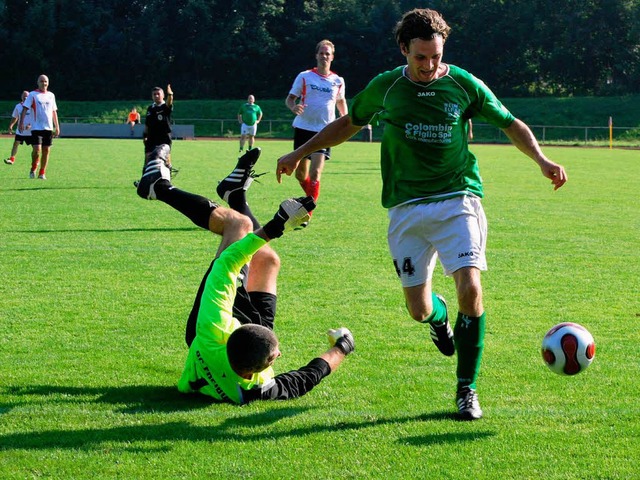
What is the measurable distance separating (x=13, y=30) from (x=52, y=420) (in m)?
70.5

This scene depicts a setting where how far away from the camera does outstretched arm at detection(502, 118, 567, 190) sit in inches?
201

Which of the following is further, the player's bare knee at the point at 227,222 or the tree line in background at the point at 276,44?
the tree line in background at the point at 276,44

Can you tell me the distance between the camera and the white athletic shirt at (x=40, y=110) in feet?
63.1

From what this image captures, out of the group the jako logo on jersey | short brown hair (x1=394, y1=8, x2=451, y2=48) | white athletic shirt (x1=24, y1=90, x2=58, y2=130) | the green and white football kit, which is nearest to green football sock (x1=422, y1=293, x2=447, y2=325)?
the green and white football kit

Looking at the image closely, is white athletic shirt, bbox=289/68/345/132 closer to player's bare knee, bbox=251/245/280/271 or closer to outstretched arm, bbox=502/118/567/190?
player's bare knee, bbox=251/245/280/271

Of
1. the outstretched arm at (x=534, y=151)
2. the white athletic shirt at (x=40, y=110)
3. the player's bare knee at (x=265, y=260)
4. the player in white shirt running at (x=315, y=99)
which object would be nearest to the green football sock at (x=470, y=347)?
the outstretched arm at (x=534, y=151)

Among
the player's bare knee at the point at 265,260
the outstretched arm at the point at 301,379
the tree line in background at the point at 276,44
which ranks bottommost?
the outstretched arm at the point at 301,379

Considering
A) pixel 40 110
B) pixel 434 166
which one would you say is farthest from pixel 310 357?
pixel 40 110

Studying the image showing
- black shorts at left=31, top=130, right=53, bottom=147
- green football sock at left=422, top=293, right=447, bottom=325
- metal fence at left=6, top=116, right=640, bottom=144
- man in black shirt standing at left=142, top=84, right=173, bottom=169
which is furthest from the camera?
metal fence at left=6, top=116, right=640, bottom=144

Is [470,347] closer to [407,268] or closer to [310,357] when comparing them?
[407,268]

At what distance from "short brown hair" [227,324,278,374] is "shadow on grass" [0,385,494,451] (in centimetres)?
29

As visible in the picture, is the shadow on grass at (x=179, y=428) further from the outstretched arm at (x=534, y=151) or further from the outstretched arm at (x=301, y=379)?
the outstretched arm at (x=534, y=151)

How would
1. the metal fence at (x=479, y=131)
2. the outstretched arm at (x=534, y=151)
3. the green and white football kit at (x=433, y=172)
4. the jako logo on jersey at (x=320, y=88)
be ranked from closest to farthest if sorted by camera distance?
the green and white football kit at (x=433, y=172) → the outstretched arm at (x=534, y=151) → the jako logo on jersey at (x=320, y=88) → the metal fence at (x=479, y=131)

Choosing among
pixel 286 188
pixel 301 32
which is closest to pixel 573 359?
pixel 286 188
